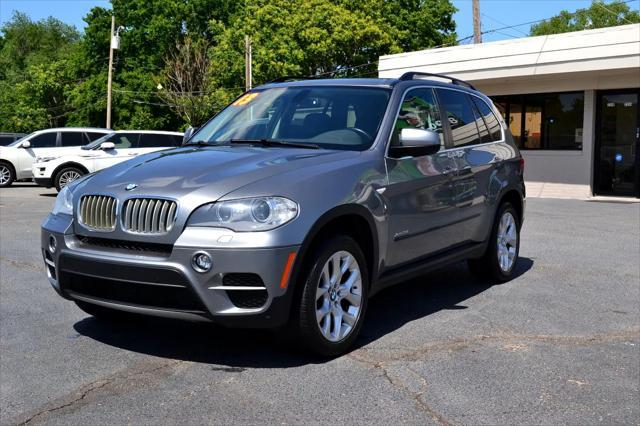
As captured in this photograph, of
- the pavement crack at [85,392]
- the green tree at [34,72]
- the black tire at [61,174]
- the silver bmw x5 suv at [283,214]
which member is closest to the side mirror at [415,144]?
the silver bmw x5 suv at [283,214]

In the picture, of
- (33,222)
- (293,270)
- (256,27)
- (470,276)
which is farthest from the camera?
(256,27)

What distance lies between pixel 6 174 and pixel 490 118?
60.2 feet

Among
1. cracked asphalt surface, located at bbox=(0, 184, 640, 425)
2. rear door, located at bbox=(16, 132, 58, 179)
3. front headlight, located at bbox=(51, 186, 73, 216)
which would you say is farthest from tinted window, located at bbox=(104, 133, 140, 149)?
front headlight, located at bbox=(51, 186, 73, 216)

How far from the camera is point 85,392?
396 cm

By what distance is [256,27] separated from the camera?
40.3 m

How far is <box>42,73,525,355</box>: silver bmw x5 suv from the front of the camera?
4062 millimetres

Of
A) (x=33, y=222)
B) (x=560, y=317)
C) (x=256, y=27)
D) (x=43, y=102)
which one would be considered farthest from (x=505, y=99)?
(x=43, y=102)

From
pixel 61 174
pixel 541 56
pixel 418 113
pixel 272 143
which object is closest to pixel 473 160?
pixel 418 113

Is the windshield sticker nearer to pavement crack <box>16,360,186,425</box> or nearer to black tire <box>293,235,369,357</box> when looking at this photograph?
black tire <box>293,235,369,357</box>

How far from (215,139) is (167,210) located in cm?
165

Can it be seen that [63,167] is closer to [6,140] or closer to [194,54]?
[6,140]

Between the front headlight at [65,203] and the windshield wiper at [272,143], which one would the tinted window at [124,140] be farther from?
the front headlight at [65,203]

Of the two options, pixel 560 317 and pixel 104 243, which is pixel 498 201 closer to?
pixel 560 317

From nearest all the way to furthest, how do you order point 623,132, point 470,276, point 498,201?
point 498,201
point 470,276
point 623,132
